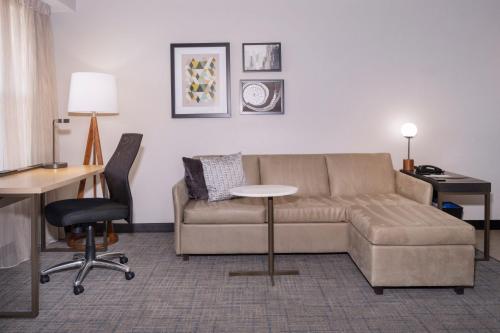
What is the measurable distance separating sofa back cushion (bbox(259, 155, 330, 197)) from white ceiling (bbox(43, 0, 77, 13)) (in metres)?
2.30

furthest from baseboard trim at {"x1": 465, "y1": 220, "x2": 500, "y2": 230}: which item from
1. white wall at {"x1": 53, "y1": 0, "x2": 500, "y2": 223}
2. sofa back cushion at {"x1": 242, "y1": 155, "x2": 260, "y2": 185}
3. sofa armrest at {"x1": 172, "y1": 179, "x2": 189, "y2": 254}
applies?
sofa armrest at {"x1": 172, "y1": 179, "x2": 189, "y2": 254}

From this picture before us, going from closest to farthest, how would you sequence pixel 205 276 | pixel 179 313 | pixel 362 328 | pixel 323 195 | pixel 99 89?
pixel 362 328 < pixel 179 313 < pixel 205 276 < pixel 99 89 < pixel 323 195

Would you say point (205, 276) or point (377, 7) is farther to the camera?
point (377, 7)

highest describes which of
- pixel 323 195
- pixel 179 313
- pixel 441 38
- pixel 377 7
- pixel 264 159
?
pixel 377 7

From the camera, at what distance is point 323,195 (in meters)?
4.17

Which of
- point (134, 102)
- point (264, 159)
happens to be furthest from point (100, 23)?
point (264, 159)

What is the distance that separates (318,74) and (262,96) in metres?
0.59

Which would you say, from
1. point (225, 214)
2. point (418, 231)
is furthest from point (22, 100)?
point (418, 231)

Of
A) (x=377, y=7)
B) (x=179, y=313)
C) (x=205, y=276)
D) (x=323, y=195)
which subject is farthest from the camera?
(x=377, y=7)

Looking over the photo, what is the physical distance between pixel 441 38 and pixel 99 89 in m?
3.25

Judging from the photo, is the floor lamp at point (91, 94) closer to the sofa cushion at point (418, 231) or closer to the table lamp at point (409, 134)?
the sofa cushion at point (418, 231)

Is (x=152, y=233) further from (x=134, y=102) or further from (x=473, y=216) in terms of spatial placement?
(x=473, y=216)

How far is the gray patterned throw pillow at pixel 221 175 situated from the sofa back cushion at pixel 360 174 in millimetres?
890

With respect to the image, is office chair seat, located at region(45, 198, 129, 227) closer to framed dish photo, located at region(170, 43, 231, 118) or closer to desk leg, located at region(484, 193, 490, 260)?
framed dish photo, located at region(170, 43, 231, 118)
